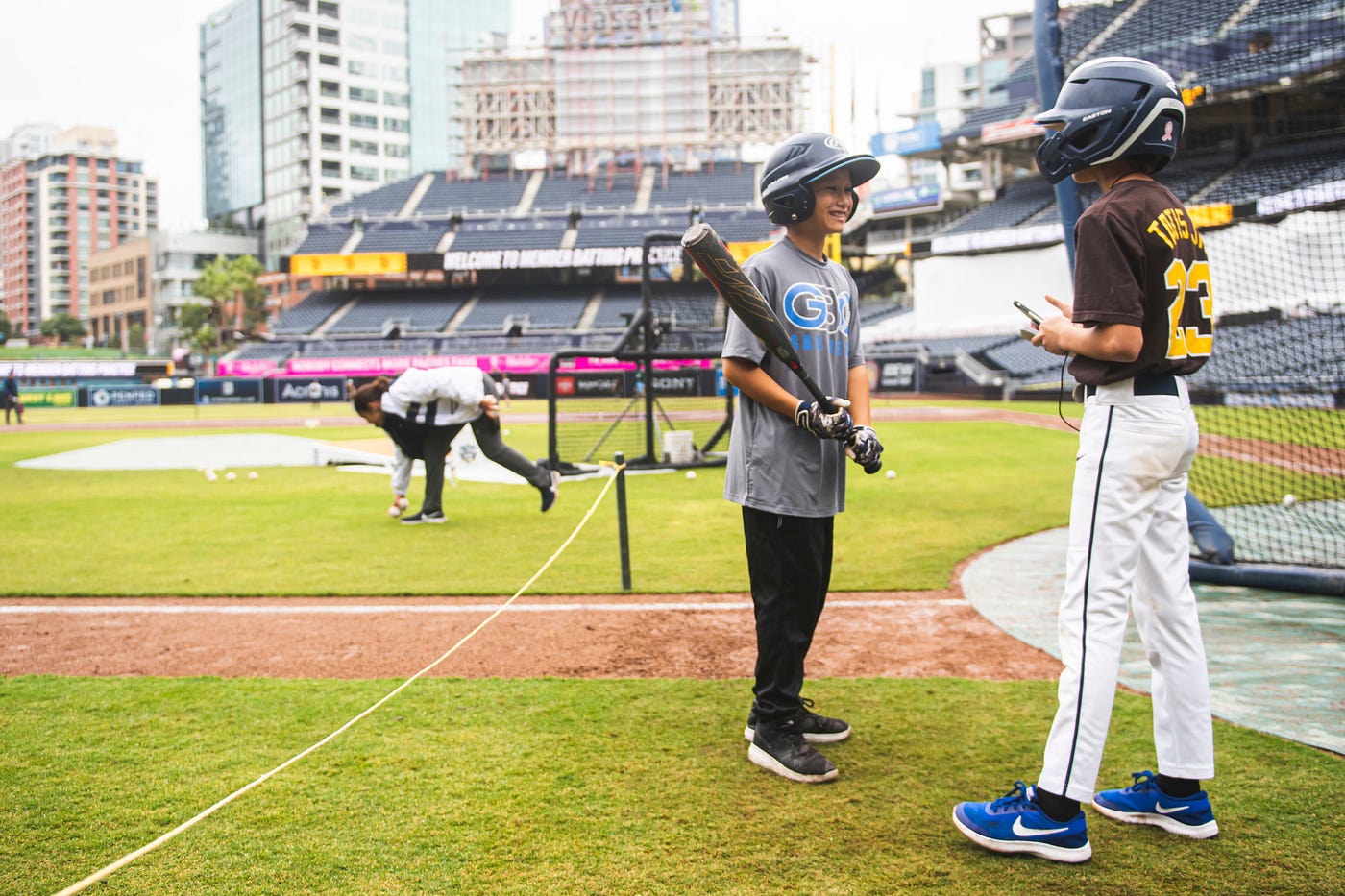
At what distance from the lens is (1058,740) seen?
2787mm

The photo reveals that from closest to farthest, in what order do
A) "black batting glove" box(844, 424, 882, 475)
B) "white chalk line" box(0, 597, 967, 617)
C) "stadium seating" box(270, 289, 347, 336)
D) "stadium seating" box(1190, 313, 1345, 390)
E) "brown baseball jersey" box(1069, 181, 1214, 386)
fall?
"brown baseball jersey" box(1069, 181, 1214, 386)
"black batting glove" box(844, 424, 882, 475)
"white chalk line" box(0, 597, 967, 617)
"stadium seating" box(1190, 313, 1345, 390)
"stadium seating" box(270, 289, 347, 336)

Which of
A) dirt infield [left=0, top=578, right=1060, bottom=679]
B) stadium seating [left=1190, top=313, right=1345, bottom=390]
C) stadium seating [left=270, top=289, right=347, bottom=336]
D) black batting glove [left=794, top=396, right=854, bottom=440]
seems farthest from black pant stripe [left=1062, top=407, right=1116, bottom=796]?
stadium seating [left=270, top=289, right=347, bottom=336]

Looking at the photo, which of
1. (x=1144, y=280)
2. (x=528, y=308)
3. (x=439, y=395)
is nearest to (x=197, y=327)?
(x=528, y=308)

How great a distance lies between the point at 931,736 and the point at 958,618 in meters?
2.05

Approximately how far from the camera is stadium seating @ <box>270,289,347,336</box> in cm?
5109

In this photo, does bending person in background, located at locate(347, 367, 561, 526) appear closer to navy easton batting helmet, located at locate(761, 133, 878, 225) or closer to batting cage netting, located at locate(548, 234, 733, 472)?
batting cage netting, located at locate(548, 234, 733, 472)

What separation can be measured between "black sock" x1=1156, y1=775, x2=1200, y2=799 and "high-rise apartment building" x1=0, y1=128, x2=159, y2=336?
537 ft

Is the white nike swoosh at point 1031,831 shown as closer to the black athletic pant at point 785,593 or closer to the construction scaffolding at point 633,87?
the black athletic pant at point 785,593

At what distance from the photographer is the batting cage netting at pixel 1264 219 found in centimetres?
815

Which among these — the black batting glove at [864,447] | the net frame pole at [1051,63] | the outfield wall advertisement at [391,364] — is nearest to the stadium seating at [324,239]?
the outfield wall advertisement at [391,364]

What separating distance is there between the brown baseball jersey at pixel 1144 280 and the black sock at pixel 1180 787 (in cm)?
124

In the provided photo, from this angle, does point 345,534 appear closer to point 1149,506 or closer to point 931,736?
point 931,736

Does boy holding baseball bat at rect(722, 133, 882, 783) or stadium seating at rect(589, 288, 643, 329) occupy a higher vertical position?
stadium seating at rect(589, 288, 643, 329)

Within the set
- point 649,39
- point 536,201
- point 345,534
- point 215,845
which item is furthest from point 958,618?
point 649,39
